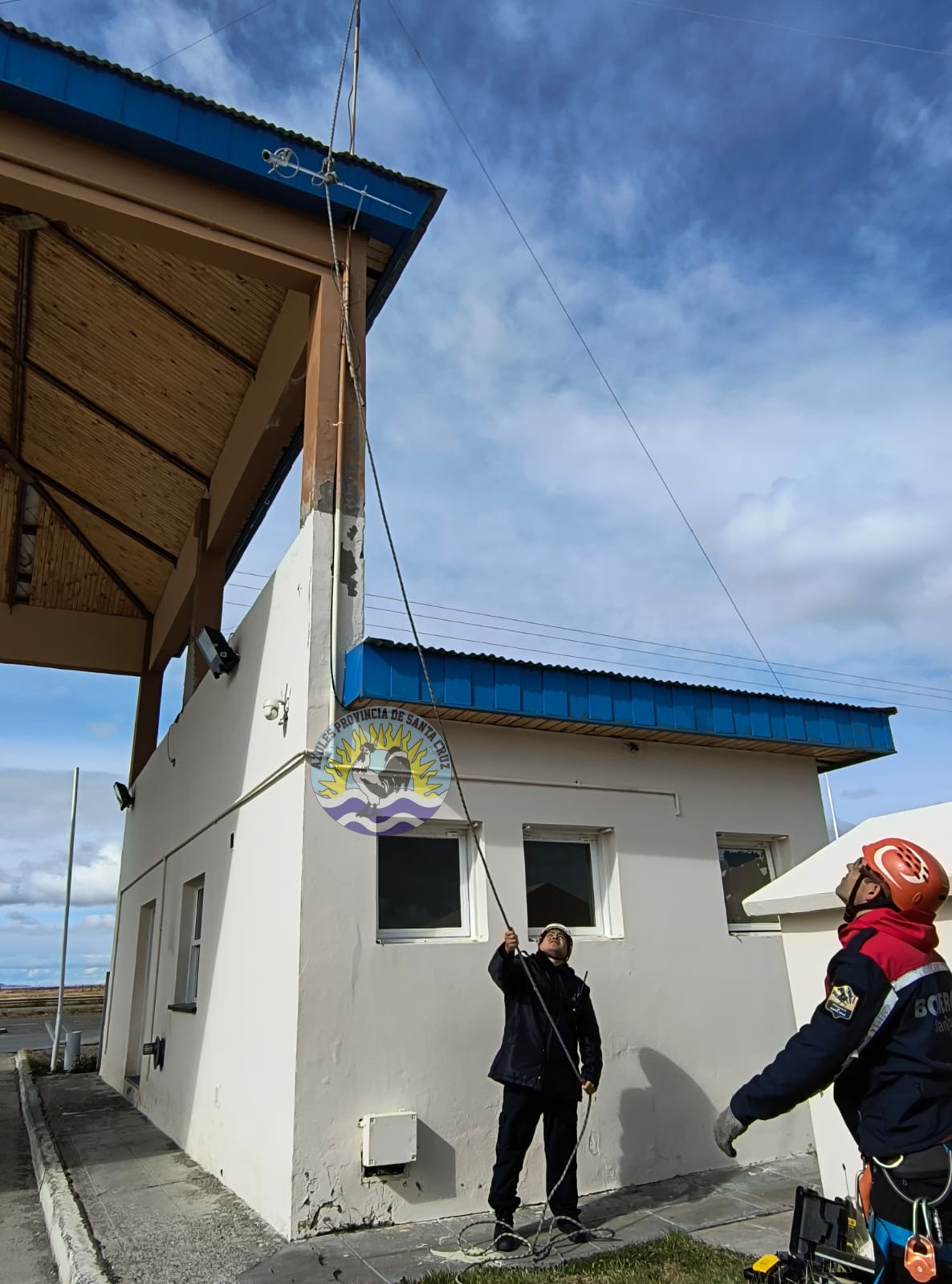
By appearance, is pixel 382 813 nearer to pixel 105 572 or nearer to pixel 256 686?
pixel 256 686

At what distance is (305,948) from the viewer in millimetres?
5301

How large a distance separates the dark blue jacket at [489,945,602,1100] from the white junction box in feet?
1.93

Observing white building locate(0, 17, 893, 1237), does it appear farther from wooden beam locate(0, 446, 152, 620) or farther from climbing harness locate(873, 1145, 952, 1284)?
wooden beam locate(0, 446, 152, 620)

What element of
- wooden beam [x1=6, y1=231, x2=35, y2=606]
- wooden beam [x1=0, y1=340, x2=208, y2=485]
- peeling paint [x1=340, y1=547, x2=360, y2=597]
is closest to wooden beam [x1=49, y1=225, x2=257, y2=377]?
wooden beam [x1=6, y1=231, x2=35, y2=606]

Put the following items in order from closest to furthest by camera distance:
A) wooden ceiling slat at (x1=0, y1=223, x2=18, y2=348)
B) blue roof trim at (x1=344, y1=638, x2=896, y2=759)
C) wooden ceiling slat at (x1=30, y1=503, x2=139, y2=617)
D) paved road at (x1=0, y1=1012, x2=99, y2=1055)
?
1. blue roof trim at (x1=344, y1=638, x2=896, y2=759)
2. wooden ceiling slat at (x1=0, y1=223, x2=18, y2=348)
3. wooden ceiling slat at (x1=30, y1=503, x2=139, y2=617)
4. paved road at (x1=0, y1=1012, x2=99, y2=1055)

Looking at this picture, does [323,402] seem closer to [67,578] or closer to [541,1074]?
[541,1074]

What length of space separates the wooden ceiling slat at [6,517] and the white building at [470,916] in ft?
24.5

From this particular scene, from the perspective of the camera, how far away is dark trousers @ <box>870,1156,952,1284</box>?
8.22ft

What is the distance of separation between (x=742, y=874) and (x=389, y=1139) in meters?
3.64

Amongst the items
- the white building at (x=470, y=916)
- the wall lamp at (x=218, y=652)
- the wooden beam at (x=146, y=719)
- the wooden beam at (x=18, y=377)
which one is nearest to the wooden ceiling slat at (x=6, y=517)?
the wooden beam at (x=18, y=377)

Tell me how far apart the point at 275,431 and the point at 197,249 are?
2.27 m

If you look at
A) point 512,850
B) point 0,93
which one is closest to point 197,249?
point 0,93

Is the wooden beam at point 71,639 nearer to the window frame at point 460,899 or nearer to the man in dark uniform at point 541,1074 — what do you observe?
the window frame at point 460,899

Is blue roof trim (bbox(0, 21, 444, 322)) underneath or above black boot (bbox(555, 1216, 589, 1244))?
above
